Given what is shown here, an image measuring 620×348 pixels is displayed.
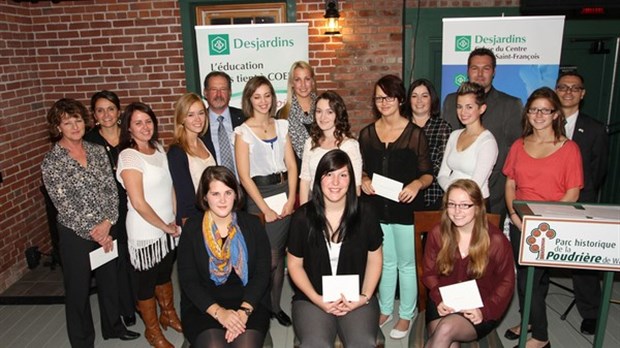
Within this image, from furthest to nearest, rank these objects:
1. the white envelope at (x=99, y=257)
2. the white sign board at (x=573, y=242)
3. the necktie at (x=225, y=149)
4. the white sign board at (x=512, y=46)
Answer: the white sign board at (x=512, y=46)
the necktie at (x=225, y=149)
the white envelope at (x=99, y=257)
the white sign board at (x=573, y=242)

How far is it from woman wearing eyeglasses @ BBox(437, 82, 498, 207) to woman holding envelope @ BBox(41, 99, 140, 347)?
2320 millimetres

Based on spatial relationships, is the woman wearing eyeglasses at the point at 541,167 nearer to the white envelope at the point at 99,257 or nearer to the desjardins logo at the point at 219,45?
the white envelope at the point at 99,257

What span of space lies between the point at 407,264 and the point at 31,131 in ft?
13.0

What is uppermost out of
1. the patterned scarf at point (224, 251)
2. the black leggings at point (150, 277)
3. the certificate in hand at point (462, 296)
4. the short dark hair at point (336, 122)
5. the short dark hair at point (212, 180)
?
the short dark hair at point (336, 122)

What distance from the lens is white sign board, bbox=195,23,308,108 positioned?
182 inches

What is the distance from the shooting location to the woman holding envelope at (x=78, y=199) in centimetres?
294

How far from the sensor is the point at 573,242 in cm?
239

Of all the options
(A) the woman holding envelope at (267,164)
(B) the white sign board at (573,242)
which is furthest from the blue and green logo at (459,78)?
(B) the white sign board at (573,242)

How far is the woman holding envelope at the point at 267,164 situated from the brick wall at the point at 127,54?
187cm

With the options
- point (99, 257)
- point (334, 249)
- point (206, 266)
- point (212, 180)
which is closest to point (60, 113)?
point (99, 257)

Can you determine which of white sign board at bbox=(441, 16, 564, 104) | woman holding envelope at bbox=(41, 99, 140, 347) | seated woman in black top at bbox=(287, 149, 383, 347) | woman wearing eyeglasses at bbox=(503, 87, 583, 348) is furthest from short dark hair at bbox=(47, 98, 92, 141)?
white sign board at bbox=(441, 16, 564, 104)

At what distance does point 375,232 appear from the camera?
277cm

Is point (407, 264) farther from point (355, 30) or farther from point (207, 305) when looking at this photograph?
point (355, 30)

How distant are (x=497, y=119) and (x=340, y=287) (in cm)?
201
